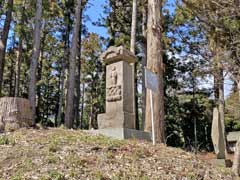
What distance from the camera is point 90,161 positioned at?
439 centimetres

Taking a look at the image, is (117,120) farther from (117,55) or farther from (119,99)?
(117,55)

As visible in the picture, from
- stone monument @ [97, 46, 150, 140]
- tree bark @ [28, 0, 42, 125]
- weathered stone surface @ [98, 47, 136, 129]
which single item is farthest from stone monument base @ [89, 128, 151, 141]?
tree bark @ [28, 0, 42, 125]

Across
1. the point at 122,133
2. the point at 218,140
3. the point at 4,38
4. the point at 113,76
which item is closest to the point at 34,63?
the point at 4,38

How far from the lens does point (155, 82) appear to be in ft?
20.8

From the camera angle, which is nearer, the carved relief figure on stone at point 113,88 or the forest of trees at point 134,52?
the carved relief figure on stone at point 113,88

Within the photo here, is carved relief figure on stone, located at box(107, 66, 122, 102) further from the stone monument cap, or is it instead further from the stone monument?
the stone monument cap

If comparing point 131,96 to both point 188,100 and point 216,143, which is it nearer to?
point 216,143

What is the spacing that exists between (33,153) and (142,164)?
1.60 meters

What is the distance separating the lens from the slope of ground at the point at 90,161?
4.04 meters

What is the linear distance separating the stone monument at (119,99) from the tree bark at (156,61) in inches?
16.3

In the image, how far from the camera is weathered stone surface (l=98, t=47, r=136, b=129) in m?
6.75

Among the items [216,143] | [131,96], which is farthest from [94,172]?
[216,143]

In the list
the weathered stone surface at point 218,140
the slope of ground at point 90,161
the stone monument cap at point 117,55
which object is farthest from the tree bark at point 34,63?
the weathered stone surface at point 218,140

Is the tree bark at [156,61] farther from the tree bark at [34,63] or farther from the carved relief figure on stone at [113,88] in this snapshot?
the tree bark at [34,63]
